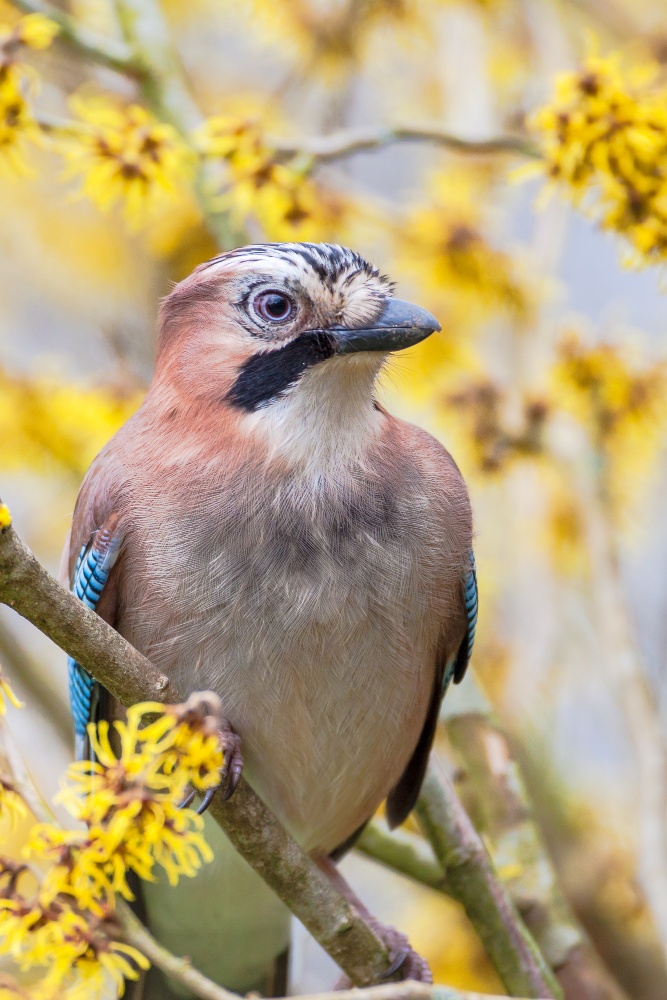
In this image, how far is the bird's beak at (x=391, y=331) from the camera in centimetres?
321

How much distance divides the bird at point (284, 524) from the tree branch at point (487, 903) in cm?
30

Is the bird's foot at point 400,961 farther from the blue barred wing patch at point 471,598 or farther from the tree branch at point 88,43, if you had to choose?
the tree branch at point 88,43

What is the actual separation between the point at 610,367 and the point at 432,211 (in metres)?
0.89

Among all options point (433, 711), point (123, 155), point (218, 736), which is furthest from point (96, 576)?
point (123, 155)

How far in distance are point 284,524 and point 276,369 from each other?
0.41 meters

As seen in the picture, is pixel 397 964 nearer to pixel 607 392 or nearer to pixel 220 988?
pixel 220 988

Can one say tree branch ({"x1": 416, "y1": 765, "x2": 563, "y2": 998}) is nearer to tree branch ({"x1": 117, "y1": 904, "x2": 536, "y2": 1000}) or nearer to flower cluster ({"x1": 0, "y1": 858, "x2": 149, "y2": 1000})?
tree branch ({"x1": 117, "y1": 904, "x2": 536, "y2": 1000})

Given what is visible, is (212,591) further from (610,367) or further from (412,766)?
(610,367)

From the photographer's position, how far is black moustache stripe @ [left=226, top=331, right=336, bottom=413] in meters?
3.30

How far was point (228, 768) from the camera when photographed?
3.08 m

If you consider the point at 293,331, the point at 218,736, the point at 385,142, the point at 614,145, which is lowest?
the point at 218,736

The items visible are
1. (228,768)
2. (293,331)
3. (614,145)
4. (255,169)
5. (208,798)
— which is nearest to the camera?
(208,798)

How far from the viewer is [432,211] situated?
482cm

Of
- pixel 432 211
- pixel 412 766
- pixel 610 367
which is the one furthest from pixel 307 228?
pixel 412 766
